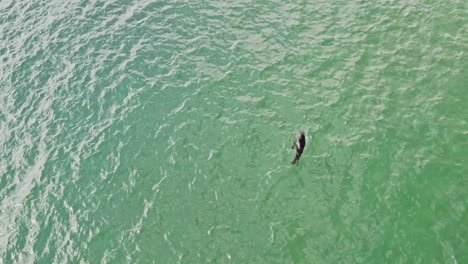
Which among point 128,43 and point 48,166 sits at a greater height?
point 128,43

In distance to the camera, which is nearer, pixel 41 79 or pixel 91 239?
pixel 91 239

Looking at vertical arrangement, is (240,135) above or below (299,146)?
below

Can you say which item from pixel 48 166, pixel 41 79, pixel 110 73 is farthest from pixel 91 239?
pixel 41 79

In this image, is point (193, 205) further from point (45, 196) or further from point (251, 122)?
point (45, 196)

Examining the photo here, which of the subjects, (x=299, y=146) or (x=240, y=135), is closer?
(x=299, y=146)

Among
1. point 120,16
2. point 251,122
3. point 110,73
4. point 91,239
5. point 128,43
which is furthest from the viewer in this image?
point 120,16

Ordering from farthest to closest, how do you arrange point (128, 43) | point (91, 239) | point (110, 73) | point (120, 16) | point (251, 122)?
point (120, 16) → point (128, 43) → point (110, 73) → point (251, 122) → point (91, 239)

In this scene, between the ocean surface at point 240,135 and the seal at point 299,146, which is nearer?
the ocean surface at point 240,135

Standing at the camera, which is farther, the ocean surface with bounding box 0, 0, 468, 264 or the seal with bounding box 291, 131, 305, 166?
the seal with bounding box 291, 131, 305, 166
